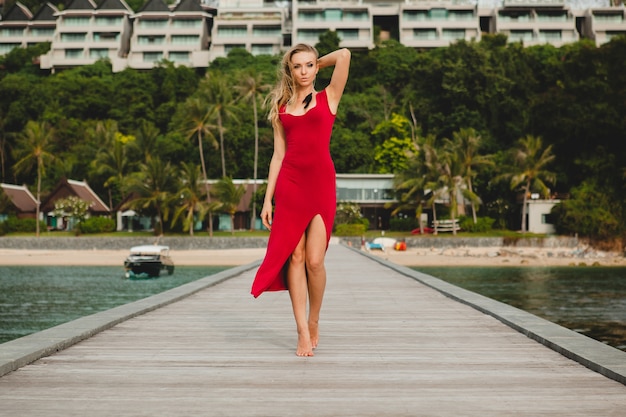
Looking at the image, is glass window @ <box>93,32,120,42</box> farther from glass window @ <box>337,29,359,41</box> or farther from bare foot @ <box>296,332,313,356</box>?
bare foot @ <box>296,332,313,356</box>

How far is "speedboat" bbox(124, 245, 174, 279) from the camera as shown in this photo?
26.6 meters

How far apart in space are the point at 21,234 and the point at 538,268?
30884 millimetres

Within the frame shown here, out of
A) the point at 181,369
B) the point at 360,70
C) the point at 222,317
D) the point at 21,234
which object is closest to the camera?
the point at 181,369

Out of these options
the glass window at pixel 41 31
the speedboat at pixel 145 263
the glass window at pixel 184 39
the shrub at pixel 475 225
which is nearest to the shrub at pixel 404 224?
the shrub at pixel 475 225

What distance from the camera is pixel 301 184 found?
4418 mm

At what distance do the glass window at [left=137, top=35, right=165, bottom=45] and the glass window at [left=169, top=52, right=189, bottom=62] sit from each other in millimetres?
1902

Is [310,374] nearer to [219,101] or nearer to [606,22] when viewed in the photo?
[219,101]

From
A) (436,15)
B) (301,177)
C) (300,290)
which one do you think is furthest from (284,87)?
(436,15)

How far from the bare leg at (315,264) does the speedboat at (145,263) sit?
22.7 meters

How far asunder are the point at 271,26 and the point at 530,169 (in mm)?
43712

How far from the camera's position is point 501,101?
55188mm

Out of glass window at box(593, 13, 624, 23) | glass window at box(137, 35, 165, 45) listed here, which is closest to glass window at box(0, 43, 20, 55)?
glass window at box(137, 35, 165, 45)

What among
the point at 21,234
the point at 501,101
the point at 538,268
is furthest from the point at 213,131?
the point at 538,268

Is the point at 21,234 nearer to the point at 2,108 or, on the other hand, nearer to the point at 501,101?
the point at 2,108
